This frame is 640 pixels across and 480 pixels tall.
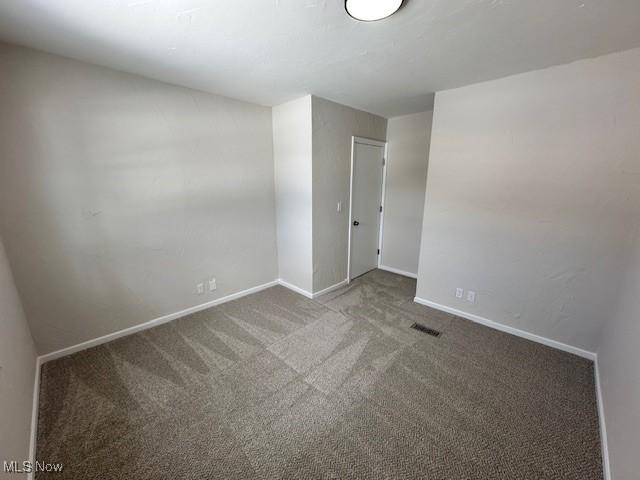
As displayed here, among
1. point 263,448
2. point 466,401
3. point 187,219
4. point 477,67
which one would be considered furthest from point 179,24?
point 466,401

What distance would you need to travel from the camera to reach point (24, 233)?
6.25 ft

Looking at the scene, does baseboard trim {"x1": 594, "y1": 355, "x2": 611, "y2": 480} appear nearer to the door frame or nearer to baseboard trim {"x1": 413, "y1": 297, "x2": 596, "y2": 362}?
baseboard trim {"x1": 413, "y1": 297, "x2": 596, "y2": 362}

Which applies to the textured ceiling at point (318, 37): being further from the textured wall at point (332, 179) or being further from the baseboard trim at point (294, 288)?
the baseboard trim at point (294, 288)

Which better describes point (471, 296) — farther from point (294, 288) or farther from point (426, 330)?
point (294, 288)

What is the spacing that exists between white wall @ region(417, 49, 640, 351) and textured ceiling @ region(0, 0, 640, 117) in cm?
23

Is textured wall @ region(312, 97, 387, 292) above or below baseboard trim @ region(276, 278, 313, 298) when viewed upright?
above

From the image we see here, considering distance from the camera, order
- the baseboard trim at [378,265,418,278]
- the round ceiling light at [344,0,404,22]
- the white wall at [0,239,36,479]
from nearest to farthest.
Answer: the white wall at [0,239,36,479] < the round ceiling light at [344,0,404,22] < the baseboard trim at [378,265,418,278]

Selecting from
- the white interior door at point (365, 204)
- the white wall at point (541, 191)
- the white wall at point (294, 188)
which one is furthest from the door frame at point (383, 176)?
the white wall at point (541, 191)

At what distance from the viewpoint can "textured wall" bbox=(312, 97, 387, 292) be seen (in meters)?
2.94

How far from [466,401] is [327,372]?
38.7 inches

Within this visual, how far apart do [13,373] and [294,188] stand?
260 centimetres

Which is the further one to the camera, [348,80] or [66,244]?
[348,80]

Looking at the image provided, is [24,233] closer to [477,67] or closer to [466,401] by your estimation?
[466,401]

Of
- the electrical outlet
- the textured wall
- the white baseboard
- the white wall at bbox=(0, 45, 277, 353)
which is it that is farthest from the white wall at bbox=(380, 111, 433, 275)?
the white baseboard
